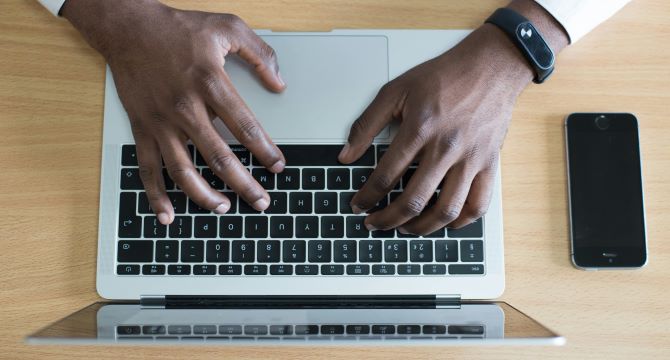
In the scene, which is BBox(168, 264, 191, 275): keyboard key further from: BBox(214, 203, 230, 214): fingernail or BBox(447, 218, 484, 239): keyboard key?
BBox(447, 218, 484, 239): keyboard key

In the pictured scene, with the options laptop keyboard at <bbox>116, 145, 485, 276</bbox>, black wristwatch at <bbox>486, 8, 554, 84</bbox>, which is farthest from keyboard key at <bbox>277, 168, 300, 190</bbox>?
black wristwatch at <bbox>486, 8, 554, 84</bbox>

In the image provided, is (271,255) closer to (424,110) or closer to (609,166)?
(424,110)

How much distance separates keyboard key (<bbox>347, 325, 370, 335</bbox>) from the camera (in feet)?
1.86

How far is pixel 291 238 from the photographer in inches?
27.2

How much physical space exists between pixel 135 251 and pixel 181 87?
0.70ft

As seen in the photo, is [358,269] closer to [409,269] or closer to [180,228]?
[409,269]

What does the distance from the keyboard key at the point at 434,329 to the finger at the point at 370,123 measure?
23cm

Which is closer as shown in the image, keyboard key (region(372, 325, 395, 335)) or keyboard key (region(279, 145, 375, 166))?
keyboard key (region(372, 325, 395, 335))

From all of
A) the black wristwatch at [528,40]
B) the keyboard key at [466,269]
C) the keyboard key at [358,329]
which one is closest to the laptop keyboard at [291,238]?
the keyboard key at [466,269]

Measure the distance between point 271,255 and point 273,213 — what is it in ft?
0.17

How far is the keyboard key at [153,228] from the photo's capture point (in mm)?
692

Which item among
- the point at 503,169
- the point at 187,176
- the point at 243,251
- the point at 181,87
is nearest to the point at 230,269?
the point at 243,251

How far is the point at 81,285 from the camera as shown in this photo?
0.70 metres

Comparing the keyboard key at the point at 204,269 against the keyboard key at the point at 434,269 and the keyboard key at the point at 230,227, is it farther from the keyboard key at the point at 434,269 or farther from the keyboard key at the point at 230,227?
the keyboard key at the point at 434,269
